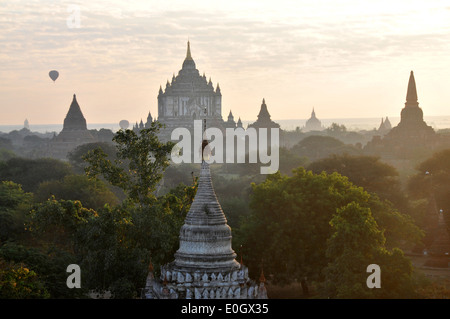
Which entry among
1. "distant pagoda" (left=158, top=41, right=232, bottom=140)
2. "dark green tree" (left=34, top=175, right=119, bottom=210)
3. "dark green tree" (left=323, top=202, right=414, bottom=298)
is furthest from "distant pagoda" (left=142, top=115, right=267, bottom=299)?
"distant pagoda" (left=158, top=41, right=232, bottom=140)

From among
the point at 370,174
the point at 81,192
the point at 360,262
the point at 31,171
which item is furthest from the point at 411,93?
the point at 360,262

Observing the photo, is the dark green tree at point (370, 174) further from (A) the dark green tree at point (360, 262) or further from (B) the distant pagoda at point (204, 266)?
(B) the distant pagoda at point (204, 266)

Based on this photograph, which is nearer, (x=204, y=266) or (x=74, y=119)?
(x=204, y=266)

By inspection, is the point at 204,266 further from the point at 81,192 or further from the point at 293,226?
the point at 81,192

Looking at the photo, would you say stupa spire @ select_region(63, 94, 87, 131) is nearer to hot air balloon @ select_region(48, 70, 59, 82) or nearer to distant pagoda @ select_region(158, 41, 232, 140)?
distant pagoda @ select_region(158, 41, 232, 140)
